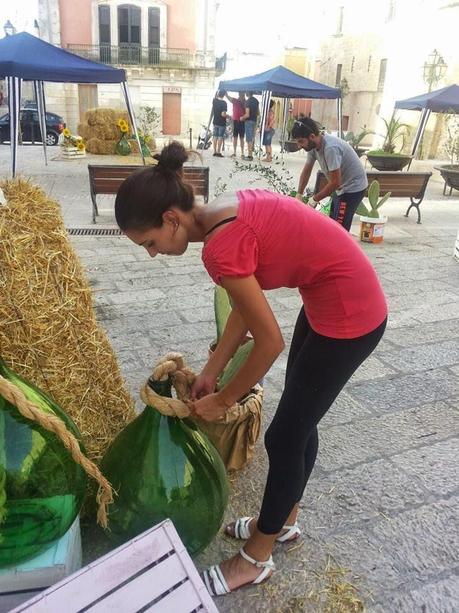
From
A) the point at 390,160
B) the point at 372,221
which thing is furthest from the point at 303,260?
the point at 390,160

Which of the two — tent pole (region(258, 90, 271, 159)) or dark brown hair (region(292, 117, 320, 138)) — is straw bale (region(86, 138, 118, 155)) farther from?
dark brown hair (region(292, 117, 320, 138))

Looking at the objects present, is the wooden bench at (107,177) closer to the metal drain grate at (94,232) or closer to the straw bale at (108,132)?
the metal drain grate at (94,232)

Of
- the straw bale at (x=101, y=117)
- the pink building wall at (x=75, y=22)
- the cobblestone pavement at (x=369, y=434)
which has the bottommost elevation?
the cobblestone pavement at (x=369, y=434)

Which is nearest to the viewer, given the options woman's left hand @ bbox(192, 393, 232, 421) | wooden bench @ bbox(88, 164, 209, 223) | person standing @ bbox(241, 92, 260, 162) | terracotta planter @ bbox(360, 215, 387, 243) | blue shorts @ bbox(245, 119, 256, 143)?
woman's left hand @ bbox(192, 393, 232, 421)

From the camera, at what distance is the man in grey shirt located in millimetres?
4727

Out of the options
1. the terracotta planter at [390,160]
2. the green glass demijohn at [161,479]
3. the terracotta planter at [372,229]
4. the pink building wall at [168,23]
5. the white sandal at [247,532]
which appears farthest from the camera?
the pink building wall at [168,23]

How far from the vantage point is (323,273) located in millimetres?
1478

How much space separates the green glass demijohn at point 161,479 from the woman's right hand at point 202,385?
91 millimetres

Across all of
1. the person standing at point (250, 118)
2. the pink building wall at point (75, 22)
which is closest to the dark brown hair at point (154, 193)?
the person standing at point (250, 118)

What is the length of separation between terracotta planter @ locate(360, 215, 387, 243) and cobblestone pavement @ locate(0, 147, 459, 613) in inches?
34.2

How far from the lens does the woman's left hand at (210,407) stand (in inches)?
60.4

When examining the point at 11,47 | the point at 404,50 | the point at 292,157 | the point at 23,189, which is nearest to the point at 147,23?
the point at 404,50

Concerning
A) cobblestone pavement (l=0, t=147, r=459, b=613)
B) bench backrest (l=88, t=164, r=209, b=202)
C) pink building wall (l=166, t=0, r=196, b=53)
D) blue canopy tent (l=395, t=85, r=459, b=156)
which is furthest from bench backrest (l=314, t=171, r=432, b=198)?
pink building wall (l=166, t=0, r=196, b=53)

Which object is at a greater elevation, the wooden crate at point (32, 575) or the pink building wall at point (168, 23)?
the pink building wall at point (168, 23)
